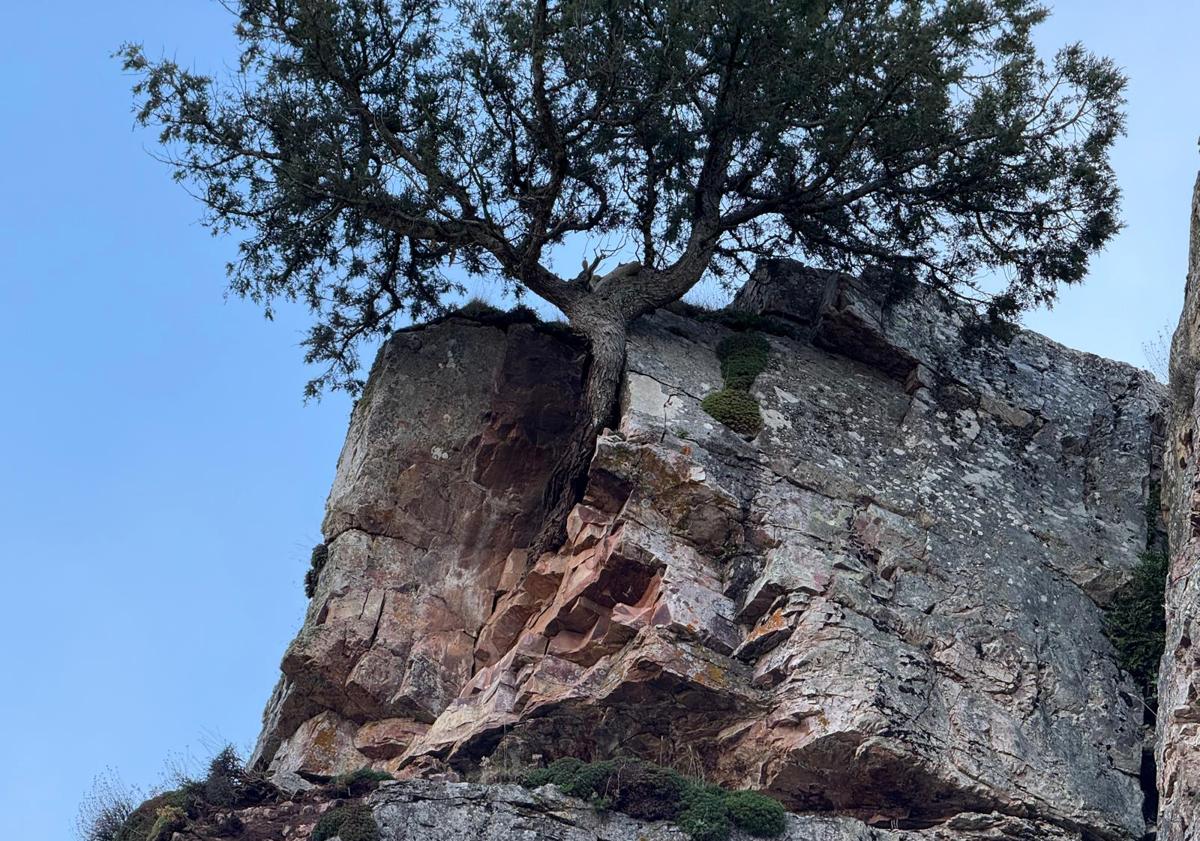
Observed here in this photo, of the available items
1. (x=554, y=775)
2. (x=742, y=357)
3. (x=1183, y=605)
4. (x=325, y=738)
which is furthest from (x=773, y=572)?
(x=325, y=738)

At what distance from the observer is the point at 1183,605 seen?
21109mm

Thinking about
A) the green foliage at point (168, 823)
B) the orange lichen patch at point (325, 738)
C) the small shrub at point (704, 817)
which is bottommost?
the green foliage at point (168, 823)

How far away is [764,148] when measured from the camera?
26562 mm

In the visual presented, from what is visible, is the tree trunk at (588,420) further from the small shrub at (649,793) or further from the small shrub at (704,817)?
the small shrub at (704,817)

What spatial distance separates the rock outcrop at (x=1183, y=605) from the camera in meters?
19.8

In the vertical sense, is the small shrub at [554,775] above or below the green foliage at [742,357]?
below

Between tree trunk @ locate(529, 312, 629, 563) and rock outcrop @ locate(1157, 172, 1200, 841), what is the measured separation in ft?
26.4

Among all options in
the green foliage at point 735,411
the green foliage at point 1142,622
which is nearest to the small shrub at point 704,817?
the green foliage at point 735,411

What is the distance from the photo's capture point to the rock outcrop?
1984cm

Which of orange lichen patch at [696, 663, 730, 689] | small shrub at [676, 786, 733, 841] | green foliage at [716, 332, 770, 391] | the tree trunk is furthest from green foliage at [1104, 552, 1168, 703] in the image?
the tree trunk

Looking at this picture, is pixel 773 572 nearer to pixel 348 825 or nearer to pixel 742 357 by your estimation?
pixel 742 357

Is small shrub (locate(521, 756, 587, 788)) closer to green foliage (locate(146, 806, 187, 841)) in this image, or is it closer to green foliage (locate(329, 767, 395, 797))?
green foliage (locate(329, 767, 395, 797))

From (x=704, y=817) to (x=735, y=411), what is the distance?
24.2 feet

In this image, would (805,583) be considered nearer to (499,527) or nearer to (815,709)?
(815,709)
